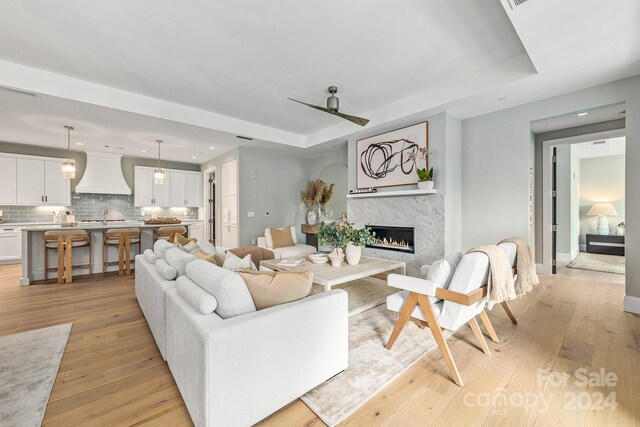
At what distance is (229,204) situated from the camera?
253 inches

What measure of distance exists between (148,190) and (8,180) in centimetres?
256

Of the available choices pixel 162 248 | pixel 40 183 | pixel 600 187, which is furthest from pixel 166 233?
pixel 600 187

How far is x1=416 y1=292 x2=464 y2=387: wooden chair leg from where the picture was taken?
1807 millimetres

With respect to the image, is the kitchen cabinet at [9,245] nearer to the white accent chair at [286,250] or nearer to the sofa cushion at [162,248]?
the white accent chair at [286,250]

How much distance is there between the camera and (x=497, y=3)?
2186 millimetres

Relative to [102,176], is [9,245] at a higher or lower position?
lower

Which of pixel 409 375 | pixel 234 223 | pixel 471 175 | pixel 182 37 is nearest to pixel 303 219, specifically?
pixel 234 223

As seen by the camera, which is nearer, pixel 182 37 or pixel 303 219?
pixel 182 37

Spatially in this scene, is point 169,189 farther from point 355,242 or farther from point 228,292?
point 228,292

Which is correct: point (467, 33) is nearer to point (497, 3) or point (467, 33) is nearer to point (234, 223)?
point (497, 3)

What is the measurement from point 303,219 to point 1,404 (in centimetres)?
575

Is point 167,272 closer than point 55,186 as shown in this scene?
Yes

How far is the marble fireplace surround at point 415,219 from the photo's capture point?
411 cm

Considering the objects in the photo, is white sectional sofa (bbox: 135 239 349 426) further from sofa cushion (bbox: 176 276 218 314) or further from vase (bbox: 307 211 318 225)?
vase (bbox: 307 211 318 225)
